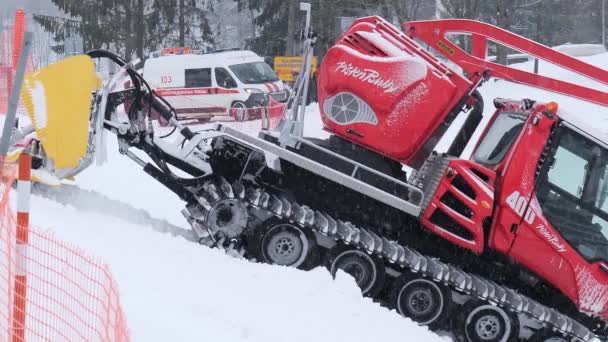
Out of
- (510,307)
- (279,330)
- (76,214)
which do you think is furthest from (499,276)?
(76,214)

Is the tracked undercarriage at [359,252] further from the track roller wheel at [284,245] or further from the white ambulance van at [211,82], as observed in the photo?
the white ambulance van at [211,82]

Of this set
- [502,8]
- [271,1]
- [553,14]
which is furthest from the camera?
[553,14]

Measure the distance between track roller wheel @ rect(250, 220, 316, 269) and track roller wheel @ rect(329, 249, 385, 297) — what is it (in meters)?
0.25

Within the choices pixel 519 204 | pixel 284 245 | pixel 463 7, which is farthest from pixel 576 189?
pixel 463 7

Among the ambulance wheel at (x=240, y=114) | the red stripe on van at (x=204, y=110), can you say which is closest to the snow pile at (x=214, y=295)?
the ambulance wheel at (x=240, y=114)

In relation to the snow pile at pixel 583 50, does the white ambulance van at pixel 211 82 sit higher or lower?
lower

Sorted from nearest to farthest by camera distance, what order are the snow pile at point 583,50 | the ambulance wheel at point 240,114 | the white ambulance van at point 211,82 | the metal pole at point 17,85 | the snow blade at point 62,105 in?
the metal pole at point 17,85, the snow blade at point 62,105, the ambulance wheel at point 240,114, the white ambulance van at point 211,82, the snow pile at point 583,50

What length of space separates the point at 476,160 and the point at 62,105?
3898mm

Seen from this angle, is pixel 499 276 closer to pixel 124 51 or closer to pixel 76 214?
pixel 76 214

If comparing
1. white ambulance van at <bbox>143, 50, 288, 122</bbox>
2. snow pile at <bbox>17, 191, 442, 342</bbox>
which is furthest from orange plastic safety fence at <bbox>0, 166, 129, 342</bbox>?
white ambulance van at <bbox>143, 50, 288, 122</bbox>

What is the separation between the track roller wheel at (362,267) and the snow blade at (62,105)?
2.63 meters

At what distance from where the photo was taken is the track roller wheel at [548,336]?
7695 mm

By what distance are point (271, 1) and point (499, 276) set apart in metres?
30.8

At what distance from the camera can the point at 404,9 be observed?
92.4 feet
